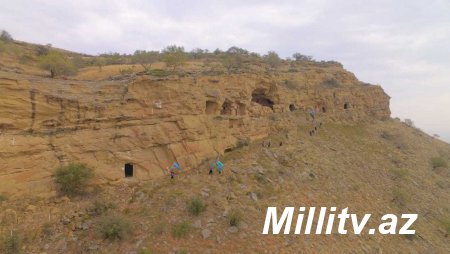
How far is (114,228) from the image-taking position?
355 inches

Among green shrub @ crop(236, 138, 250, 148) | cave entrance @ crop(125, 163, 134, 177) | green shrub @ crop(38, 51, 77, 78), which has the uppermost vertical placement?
green shrub @ crop(38, 51, 77, 78)

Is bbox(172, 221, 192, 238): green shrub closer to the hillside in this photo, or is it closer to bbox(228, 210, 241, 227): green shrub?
the hillside

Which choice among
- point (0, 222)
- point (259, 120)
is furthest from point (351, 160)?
point (0, 222)

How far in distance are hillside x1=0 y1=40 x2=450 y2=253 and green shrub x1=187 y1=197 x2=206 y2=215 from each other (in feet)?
0.26

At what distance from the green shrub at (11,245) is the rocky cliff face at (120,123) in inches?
68.1

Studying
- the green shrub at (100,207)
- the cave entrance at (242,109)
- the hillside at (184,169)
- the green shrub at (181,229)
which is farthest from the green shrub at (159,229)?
the cave entrance at (242,109)

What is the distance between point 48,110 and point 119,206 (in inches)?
158

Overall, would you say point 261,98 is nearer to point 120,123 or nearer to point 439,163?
point 120,123

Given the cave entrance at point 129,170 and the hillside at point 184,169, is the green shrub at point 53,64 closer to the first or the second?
the hillside at point 184,169

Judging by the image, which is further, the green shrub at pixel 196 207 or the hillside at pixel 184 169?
the green shrub at pixel 196 207

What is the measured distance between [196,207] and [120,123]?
4427 millimetres

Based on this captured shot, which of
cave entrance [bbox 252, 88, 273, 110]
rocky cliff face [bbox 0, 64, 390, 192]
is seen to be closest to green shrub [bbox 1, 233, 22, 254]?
rocky cliff face [bbox 0, 64, 390, 192]

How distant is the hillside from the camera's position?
927 cm

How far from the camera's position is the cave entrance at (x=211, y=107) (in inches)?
599
